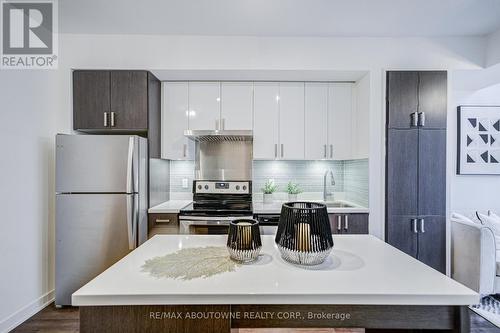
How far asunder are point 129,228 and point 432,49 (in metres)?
3.56

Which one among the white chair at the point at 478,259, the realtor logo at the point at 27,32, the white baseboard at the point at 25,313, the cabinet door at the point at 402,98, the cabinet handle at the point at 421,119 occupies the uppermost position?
the realtor logo at the point at 27,32

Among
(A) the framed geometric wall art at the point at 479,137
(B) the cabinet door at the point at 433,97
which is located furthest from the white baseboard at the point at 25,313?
(A) the framed geometric wall art at the point at 479,137

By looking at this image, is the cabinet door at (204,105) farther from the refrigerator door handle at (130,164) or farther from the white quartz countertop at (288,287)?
→ the white quartz countertop at (288,287)

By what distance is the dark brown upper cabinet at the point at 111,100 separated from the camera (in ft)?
8.81

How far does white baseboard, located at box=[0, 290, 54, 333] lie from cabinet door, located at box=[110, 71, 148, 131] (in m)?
1.76

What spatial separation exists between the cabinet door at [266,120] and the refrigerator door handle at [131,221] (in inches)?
54.6

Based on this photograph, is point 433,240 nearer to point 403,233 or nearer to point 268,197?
point 403,233

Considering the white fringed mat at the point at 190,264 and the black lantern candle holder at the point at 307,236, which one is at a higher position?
the black lantern candle holder at the point at 307,236

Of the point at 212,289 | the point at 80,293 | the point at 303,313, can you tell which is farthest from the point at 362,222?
the point at 80,293

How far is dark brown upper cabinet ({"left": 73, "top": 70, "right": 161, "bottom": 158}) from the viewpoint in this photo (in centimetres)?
269

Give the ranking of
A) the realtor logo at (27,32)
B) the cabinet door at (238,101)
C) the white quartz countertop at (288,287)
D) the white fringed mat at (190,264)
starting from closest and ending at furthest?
the white quartz countertop at (288,287), the white fringed mat at (190,264), the realtor logo at (27,32), the cabinet door at (238,101)

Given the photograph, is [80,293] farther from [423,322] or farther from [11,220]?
[11,220]

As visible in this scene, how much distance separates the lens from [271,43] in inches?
108

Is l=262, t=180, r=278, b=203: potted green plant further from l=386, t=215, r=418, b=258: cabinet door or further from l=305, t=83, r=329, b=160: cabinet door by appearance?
l=386, t=215, r=418, b=258: cabinet door
